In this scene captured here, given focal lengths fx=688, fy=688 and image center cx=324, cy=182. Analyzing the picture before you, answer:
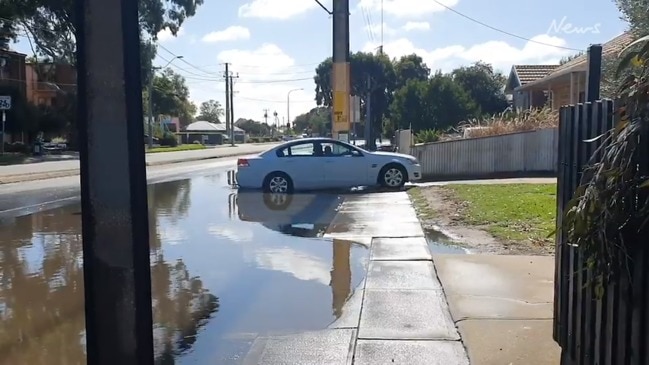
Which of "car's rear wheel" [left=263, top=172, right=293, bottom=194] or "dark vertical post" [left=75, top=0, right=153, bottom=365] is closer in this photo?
"dark vertical post" [left=75, top=0, right=153, bottom=365]

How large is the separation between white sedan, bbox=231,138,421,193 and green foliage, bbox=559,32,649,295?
14847mm

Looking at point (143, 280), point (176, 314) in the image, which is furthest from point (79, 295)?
point (143, 280)

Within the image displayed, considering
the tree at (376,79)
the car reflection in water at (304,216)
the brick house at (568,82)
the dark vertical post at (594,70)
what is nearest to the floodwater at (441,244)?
the car reflection in water at (304,216)

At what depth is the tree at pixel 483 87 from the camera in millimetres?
49591

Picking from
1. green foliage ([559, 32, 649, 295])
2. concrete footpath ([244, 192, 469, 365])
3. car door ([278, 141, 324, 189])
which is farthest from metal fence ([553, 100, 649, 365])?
car door ([278, 141, 324, 189])

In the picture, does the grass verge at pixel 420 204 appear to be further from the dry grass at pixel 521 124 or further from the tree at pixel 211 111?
the tree at pixel 211 111

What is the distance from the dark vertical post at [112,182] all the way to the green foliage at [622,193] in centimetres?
225

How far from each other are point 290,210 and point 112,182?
1115 centimetres

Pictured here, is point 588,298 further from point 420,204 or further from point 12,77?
point 12,77

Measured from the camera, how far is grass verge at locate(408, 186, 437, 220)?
43.0 ft

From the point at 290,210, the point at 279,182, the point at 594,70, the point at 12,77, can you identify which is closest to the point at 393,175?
the point at 279,182

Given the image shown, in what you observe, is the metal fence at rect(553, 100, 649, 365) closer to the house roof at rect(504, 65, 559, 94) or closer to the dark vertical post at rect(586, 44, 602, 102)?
the dark vertical post at rect(586, 44, 602, 102)

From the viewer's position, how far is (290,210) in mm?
14781

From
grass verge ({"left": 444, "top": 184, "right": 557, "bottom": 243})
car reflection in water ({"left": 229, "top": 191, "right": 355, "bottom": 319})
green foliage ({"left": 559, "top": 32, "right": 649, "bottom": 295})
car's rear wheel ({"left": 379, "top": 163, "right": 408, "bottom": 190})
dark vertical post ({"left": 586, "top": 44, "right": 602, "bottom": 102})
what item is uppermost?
dark vertical post ({"left": 586, "top": 44, "right": 602, "bottom": 102})
